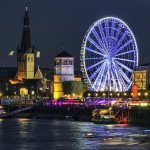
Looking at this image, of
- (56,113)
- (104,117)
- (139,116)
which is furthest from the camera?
(56,113)

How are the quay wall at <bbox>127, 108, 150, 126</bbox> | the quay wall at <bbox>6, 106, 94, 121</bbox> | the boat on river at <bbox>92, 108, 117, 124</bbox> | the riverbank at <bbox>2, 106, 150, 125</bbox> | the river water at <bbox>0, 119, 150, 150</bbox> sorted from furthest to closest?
the quay wall at <bbox>6, 106, 94, 121</bbox>, the boat on river at <bbox>92, 108, 117, 124</bbox>, the riverbank at <bbox>2, 106, 150, 125</bbox>, the quay wall at <bbox>127, 108, 150, 126</bbox>, the river water at <bbox>0, 119, 150, 150</bbox>

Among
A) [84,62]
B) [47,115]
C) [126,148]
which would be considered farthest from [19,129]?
[47,115]

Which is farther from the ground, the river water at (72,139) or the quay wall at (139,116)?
the quay wall at (139,116)

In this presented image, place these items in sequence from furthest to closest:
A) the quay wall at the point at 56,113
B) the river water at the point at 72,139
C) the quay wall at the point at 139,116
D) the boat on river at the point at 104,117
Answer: the quay wall at the point at 56,113, the boat on river at the point at 104,117, the quay wall at the point at 139,116, the river water at the point at 72,139

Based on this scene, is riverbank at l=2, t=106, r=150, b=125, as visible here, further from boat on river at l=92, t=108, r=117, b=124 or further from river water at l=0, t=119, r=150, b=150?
river water at l=0, t=119, r=150, b=150

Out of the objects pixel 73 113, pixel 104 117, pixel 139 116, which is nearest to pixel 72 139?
pixel 104 117

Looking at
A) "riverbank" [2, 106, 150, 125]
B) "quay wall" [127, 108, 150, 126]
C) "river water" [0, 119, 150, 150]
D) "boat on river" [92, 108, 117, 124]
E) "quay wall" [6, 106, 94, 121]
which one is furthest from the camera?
"quay wall" [6, 106, 94, 121]

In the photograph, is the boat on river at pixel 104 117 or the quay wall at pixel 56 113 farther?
the quay wall at pixel 56 113

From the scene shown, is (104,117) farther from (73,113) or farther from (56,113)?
(56,113)

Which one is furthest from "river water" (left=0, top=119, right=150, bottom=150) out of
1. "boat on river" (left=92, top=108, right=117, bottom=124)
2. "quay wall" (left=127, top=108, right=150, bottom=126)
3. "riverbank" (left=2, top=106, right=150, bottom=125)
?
"riverbank" (left=2, top=106, right=150, bottom=125)

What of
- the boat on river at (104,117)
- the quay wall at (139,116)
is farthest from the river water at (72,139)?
the quay wall at (139,116)

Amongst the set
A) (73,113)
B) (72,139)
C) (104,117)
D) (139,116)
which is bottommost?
(72,139)

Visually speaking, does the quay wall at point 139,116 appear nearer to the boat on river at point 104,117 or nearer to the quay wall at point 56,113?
the boat on river at point 104,117

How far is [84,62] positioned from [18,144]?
6688 centimetres
